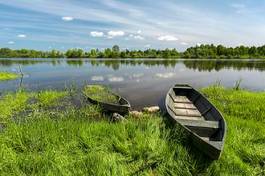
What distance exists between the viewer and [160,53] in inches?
5276

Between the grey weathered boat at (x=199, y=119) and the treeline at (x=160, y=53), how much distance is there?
10828 centimetres

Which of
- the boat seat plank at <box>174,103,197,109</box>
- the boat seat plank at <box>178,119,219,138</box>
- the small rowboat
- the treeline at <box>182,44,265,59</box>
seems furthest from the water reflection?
the boat seat plank at <box>178,119,219,138</box>

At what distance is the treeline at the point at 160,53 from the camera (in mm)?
114688

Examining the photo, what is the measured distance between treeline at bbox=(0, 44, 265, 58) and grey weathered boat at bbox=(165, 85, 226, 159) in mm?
108283

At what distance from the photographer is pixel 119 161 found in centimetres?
607

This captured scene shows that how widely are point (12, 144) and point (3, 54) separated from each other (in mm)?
164048

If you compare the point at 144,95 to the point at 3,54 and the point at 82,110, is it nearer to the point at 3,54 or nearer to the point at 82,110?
the point at 82,110

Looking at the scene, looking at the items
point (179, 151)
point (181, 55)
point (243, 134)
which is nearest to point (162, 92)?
point (243, 134)

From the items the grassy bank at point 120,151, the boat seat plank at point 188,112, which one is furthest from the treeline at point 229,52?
the grassy bank at point 120,151

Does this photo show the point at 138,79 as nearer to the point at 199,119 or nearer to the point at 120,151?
the point at 199,119

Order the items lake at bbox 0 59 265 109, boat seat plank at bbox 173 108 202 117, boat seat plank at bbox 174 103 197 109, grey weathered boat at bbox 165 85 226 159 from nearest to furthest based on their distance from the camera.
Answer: grey weathered boat at bbox 165 85 226 159, boat seat plank at bbox 173 108 202 117, boat seat plank at bbox 174 103 197 109, lake at bbox 0 59 265 109

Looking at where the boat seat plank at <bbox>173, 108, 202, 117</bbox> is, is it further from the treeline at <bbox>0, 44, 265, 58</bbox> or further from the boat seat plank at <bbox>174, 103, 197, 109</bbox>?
the treeline at <bbox>0, 44, 265, 58</bbox>

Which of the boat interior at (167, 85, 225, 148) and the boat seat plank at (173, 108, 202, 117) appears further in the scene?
the boat seat plank at (173, 108, 202, 117)

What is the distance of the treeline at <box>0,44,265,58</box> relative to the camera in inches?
4515
